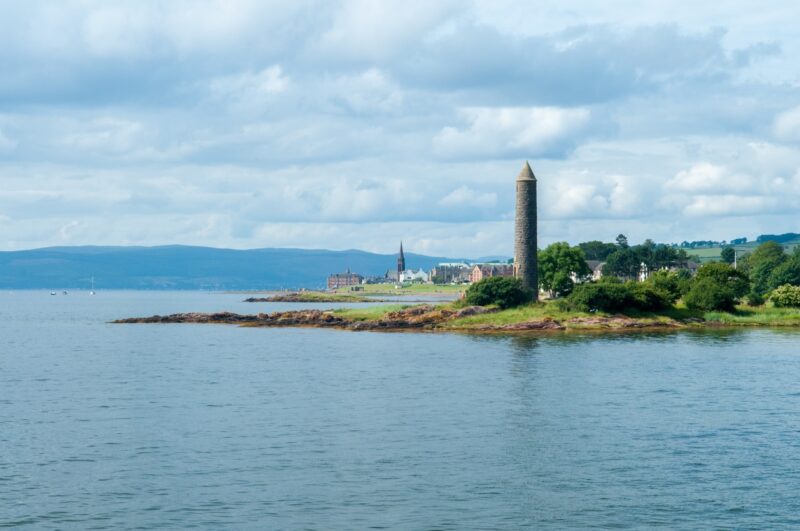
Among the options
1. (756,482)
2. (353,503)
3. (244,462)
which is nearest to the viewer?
(353,503)

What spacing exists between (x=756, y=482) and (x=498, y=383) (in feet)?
88.1

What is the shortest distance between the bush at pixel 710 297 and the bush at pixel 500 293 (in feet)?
62.8

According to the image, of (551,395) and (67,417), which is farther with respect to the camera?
(551,395)

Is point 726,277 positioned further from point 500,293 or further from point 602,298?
point 500,293

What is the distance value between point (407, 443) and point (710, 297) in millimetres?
81924

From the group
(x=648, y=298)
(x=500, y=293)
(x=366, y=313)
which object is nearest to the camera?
(x=648, y=298)

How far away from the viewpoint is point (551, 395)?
53500mm

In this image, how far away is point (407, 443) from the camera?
3922cm

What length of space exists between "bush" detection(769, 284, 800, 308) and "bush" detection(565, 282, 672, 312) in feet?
47.2

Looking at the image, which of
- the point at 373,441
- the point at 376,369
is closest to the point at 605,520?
the point at 373,441

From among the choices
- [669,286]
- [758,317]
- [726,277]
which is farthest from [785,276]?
[758,317]

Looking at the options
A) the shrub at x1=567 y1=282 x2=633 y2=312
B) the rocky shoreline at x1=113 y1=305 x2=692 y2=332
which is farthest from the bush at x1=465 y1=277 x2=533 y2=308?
the shrub at x1=567 y1=282 x2=633 y2=312

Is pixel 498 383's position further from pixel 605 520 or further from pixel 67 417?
pixel 605 520

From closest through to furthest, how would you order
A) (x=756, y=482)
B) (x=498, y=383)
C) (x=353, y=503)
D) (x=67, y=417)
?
(x=353, y=503) → (x=756, y=482) → (x=67, y=417) → (x=498, y=383)
